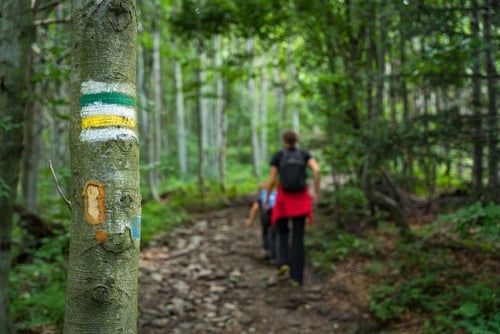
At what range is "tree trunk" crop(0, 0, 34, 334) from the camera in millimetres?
3516

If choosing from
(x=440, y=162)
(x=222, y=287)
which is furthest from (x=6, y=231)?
(x=440, y=162)

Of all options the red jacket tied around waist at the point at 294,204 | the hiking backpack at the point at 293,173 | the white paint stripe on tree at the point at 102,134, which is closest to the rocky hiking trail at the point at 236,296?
the red jacket tied around waist at the point at 294,204

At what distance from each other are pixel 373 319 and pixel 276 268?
7.44ft

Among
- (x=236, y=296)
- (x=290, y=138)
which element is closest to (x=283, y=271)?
(x=236, y=296)

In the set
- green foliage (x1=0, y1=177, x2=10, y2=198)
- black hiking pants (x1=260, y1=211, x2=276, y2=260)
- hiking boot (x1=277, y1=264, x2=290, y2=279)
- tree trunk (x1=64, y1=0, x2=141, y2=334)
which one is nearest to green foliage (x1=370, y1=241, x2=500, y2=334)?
hiking boot (x1=277, y1=264, x2=290, y2=279)

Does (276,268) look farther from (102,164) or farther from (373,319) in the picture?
(102,164)

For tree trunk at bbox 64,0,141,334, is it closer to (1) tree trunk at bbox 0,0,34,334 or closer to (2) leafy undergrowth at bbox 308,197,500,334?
(1) tree trunk at bbox 0,0,34,334

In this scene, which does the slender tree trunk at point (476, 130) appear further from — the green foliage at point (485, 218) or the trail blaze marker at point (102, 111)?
the trail blaze marker at point (102, 111)

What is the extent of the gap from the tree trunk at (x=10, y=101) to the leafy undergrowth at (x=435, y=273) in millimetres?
3915

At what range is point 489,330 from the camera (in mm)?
3719

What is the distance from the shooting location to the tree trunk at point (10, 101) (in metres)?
3.52

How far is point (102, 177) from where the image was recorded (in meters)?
1.81

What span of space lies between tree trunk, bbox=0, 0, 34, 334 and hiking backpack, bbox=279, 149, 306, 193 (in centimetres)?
347

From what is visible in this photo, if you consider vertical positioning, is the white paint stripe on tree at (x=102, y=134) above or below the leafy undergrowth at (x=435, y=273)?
above
